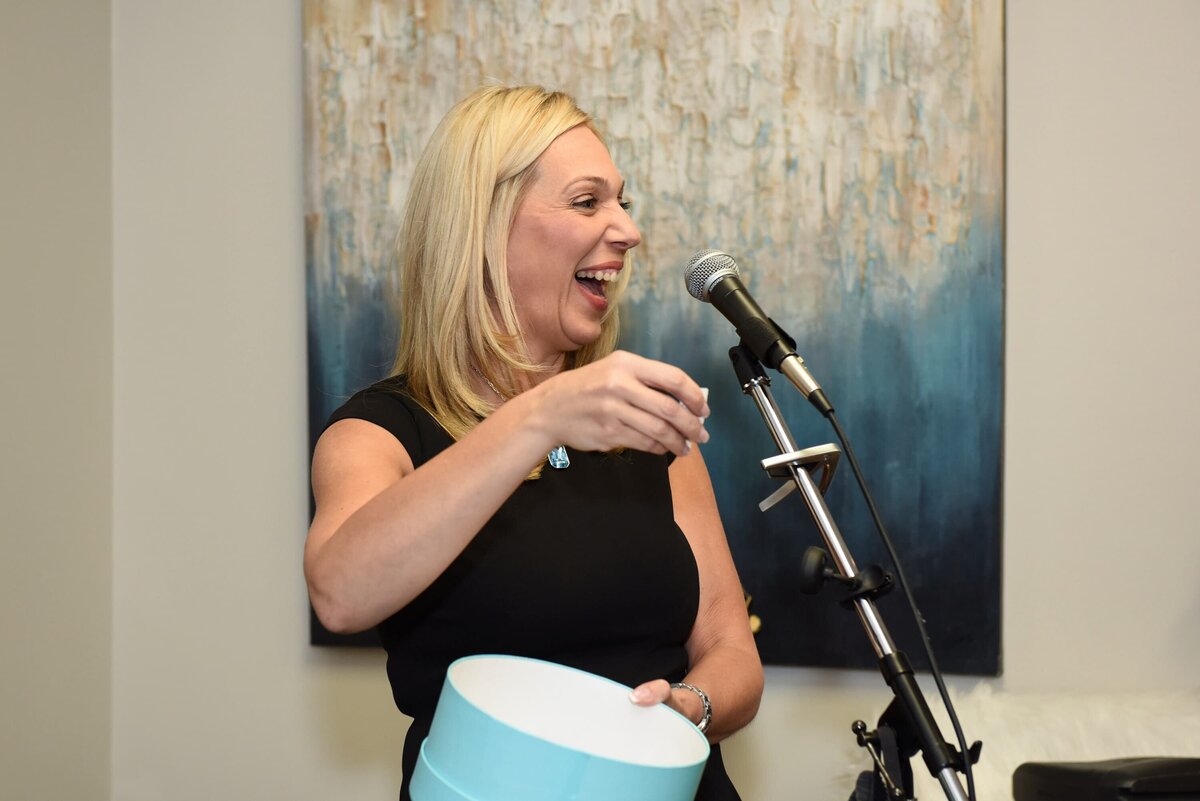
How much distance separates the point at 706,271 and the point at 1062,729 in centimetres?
97

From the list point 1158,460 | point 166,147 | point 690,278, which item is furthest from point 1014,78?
point 166,147

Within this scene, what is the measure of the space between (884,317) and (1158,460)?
1.70ft

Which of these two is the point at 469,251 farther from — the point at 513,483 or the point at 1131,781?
the point at 1131,781

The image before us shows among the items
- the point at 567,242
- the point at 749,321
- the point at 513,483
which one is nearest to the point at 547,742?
the point at 513,483

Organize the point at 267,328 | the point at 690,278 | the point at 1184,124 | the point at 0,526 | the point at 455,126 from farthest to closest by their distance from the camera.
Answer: the point at 267,328 < the point at 0,526 < the point at 1184,124 < the point at 455,126 < the point at 690,278

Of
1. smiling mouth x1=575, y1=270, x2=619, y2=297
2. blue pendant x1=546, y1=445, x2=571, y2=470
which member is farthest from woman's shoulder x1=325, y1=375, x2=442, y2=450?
smiling mouth x1=575, y1=270, x2=619, y2=297

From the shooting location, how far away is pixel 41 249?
204 centimetres

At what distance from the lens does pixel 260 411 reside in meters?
2.15

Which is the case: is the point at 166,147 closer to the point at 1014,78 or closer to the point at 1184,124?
the point at 1014,78

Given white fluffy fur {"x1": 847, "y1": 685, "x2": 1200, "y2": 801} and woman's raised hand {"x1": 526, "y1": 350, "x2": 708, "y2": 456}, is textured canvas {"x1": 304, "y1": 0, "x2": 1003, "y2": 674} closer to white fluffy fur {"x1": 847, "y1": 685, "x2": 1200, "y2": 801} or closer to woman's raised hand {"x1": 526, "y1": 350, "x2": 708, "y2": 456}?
white fluffy fur {"x1": 847, "y1": 685, "x2": 1200, "y2": 801}

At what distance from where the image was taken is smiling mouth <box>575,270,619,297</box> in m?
1.46

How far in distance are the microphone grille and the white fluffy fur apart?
852 mm

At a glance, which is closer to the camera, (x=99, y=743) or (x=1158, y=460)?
(x=1158, y=460)

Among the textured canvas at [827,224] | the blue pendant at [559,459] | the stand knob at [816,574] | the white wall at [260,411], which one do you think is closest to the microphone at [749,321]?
the stand knob at [816,574]
